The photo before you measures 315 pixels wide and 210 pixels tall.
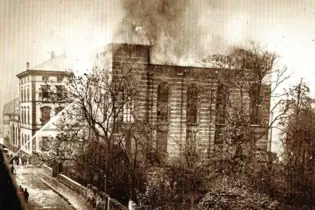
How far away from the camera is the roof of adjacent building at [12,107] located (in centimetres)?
462

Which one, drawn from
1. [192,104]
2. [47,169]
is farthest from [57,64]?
[192,104]

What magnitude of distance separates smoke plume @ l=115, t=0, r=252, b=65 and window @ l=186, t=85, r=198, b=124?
2.64 ft

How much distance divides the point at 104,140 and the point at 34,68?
91.3 inches

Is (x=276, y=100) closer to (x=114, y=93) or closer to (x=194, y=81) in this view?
(x=194, y=81)

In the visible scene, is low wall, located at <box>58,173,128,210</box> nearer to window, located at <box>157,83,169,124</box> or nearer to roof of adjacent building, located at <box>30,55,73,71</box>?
window, located at <box>157,83,169,124</box>

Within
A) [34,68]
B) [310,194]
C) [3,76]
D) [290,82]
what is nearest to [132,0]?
[34,68]

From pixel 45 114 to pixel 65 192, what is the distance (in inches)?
75.7

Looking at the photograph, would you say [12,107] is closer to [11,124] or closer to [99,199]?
[11,124]

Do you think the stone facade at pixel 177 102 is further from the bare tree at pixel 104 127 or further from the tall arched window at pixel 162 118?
the bare tree at pixel 104 127

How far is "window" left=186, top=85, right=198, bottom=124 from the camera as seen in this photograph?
679 cm

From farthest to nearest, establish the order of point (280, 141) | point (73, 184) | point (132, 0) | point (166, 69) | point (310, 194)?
1. point (280, 141)
2. point (310, 194)
3. point (166, 69)
4. point (73, 184)
5. point (132, 0)

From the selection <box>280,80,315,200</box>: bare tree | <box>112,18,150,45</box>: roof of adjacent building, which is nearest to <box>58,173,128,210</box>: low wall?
<box>112,18,150,45</box>: roof of adjacent building

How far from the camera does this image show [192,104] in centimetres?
689

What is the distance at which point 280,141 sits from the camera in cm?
750
